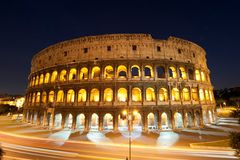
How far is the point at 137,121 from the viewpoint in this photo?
2688 cm

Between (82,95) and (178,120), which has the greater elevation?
(82,95)

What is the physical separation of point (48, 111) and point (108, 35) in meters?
18.7

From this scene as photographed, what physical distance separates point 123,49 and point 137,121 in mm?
13654

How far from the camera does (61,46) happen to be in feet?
100

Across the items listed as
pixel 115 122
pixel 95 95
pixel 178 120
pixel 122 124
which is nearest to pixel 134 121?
pixel 122 124

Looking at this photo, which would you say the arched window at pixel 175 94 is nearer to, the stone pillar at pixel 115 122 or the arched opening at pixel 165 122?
the arched opening at pixel 165 122

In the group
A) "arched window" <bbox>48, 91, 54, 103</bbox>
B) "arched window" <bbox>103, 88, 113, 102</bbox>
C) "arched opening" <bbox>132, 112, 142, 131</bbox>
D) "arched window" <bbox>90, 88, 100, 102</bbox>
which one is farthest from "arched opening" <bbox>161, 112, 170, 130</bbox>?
"arched window" <bbox>48, 91, 54, 103</bbox>

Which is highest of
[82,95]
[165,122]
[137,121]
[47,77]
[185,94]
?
[47,77]

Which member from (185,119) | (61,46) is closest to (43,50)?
(61,46)

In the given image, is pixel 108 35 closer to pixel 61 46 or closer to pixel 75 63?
pixel 75 63

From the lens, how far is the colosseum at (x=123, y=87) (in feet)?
80.2

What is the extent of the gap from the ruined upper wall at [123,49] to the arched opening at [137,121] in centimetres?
→ 1019

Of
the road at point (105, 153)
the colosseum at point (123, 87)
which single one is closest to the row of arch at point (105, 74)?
the colosseum at point (123, 87)

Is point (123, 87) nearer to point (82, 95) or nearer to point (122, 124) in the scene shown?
point (122, 124)
